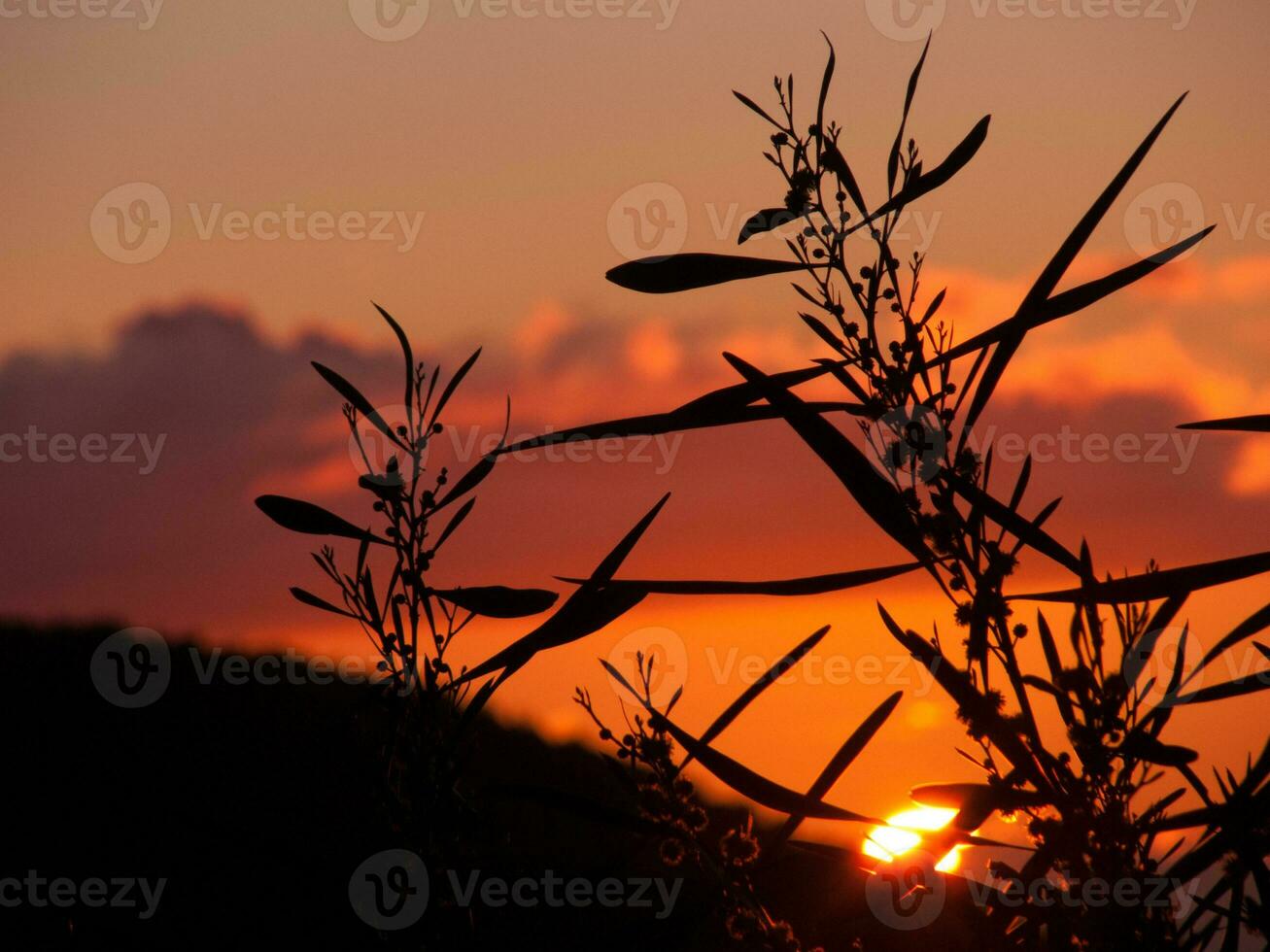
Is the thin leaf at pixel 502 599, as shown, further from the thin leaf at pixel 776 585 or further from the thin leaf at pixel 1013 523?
the thin leaf at pixel 1013 523

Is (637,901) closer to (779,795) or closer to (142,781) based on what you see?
(779,795)

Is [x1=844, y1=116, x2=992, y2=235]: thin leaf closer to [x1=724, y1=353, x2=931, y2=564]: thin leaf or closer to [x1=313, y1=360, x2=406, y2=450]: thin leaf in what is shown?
[x1=724, y1=353, x2=931, y2=564]: thin leaf

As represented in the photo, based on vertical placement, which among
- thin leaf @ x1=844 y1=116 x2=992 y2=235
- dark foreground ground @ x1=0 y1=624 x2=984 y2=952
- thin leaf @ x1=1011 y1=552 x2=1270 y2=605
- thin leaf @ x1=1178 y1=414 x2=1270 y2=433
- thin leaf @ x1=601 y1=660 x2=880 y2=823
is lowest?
dark foreground ground @ x1=0 y1=624 x2=984 y2=952

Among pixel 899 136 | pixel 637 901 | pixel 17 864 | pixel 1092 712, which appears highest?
pixel 899 136

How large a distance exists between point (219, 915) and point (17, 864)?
3.23 ft

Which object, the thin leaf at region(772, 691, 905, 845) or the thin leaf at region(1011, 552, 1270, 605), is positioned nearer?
the thin leaf at region(1011, 552, 1270, 605)

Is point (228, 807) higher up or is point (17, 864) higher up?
point (228, 807)

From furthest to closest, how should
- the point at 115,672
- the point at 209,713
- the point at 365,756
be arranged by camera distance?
the point at 209,713 < the point at 115,672 < the point at 365,756

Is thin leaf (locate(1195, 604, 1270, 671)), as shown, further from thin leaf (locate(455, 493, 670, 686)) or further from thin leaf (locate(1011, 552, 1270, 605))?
thin leaf (locate(455, 493, 670, 686))

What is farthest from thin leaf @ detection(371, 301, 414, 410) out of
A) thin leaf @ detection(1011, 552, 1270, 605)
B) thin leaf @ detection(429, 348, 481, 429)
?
thin leaf @ detection(1011, 552, 1270, 605)

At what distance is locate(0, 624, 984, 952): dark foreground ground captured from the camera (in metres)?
1.26

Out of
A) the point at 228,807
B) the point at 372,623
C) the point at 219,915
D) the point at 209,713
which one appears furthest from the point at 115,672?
the point at 372,623

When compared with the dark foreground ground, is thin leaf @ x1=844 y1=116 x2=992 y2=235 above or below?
above

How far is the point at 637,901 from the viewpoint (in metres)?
1.15
